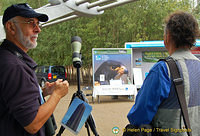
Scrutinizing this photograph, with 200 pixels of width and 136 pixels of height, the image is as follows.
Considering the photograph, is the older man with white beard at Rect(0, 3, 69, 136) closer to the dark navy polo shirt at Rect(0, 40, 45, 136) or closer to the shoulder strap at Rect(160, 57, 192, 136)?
the dark navy polo shirt at Rect(0, 40, 45, 136)

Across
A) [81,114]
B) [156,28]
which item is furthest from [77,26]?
[81,114]

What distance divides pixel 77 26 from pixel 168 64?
16.9 meters

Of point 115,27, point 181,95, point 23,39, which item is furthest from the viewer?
point 115,27

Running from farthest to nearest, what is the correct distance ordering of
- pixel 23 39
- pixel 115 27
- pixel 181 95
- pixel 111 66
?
1. pixel 115 27
2. pixel 111 66
3. pixel 23 39
4. pixel 181 95

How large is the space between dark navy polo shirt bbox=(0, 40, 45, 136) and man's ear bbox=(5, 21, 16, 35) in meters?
0.21

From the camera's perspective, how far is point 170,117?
162cm

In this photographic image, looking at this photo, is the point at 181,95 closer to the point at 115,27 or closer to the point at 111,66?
the point at 111,66

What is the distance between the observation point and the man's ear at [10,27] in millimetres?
1678

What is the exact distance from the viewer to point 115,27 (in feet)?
58.7

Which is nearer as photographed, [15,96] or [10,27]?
[15,96]

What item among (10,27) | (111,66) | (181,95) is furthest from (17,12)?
(111,66)

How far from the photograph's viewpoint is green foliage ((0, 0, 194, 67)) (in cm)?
1695

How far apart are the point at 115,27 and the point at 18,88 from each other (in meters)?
17.0

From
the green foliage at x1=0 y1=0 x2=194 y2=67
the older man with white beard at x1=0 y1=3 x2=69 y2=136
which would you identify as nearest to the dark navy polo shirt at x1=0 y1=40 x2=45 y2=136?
the older man with white beard at x1=0 y1=3 x2=69 y2=136
